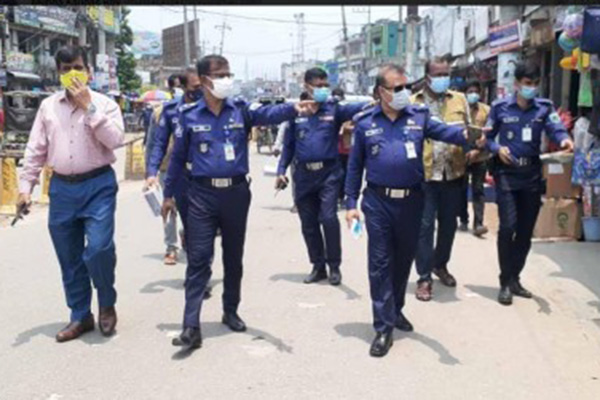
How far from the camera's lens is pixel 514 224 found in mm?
5824

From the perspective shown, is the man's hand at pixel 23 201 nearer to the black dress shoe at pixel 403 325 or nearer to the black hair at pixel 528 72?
the black dress shoe at pixel 403 325

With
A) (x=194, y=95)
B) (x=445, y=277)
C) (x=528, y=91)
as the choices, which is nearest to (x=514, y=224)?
(x=445, y=277)

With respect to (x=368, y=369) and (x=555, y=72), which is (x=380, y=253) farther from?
(x=555, y=72)

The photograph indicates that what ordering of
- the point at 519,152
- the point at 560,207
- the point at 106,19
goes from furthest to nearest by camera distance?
the point at 106,19 < the point at 560,207 < the point at 519,152

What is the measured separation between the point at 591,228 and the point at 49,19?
34820mm

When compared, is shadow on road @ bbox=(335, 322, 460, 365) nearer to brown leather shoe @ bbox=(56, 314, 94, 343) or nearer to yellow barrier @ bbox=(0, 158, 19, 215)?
brown leather shoe @ bbox=(56, 314, 94, 343)

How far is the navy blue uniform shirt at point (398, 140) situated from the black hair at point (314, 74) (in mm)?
1507

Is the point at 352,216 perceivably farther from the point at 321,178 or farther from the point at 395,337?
the point at 321,178

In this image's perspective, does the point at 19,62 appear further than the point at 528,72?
Yes

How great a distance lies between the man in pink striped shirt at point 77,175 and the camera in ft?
15.7

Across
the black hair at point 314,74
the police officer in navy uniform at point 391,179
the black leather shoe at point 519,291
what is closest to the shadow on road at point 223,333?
the police officer in navy uniform at point 391,179

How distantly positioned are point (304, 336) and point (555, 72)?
33.6 ft

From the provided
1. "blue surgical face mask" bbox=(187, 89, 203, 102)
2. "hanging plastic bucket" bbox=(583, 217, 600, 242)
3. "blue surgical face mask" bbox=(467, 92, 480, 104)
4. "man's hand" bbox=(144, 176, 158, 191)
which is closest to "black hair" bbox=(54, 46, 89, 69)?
"man's hand" bbox=(144, 176, 158, 191)

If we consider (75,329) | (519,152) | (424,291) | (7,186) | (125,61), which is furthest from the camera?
(125,61)
